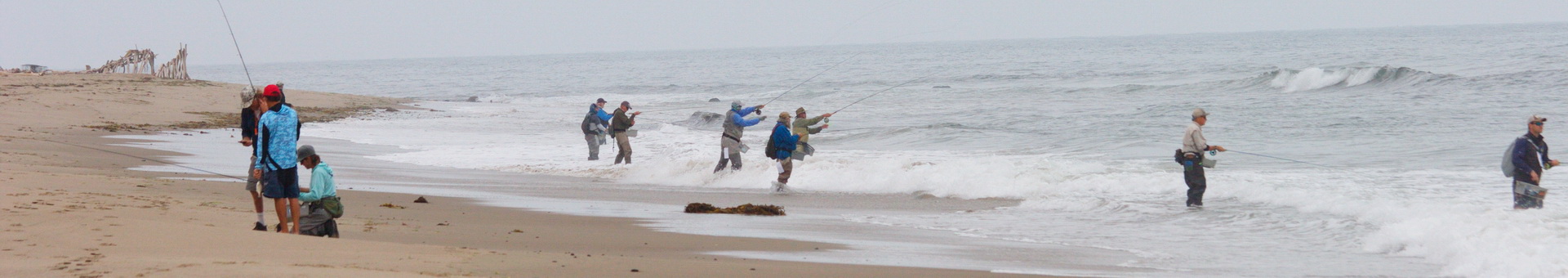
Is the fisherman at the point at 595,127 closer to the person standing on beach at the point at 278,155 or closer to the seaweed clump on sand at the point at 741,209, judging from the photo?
the seaweed clump on sand at the point at 741,209

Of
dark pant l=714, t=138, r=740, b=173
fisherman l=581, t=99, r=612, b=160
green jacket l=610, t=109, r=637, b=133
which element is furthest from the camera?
fisherman l=581, t=99, r=612, b=160

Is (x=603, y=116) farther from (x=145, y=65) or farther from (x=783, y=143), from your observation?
(x=145, y=65)

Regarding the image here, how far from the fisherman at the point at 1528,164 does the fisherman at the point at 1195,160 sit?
1.97 m

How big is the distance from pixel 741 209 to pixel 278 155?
12.5 ft

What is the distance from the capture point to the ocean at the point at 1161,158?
23.1ft

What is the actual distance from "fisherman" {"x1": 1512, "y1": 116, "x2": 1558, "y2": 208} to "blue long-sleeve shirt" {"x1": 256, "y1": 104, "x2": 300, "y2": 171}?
737 centimetres

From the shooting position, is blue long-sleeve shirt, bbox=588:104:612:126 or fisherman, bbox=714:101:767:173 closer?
fisherman, bbox=714:101:767:173

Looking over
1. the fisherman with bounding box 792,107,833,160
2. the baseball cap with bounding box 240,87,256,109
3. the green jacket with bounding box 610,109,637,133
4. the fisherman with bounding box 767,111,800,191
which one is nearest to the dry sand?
the baseball cap with bounding box 240,87,256,109

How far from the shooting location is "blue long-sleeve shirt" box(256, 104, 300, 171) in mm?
5957

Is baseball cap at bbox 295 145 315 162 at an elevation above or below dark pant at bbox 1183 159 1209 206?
above

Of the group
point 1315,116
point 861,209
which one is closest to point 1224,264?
point 861,209

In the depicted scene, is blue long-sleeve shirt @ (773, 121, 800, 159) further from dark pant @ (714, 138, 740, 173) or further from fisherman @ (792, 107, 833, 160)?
dark pant @ (714, 138, 740, 173)

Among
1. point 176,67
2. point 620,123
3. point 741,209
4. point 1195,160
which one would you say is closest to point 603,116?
point 620,123

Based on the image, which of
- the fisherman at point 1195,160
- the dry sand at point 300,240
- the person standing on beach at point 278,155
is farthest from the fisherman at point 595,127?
the person standing on beach at point 278,155
